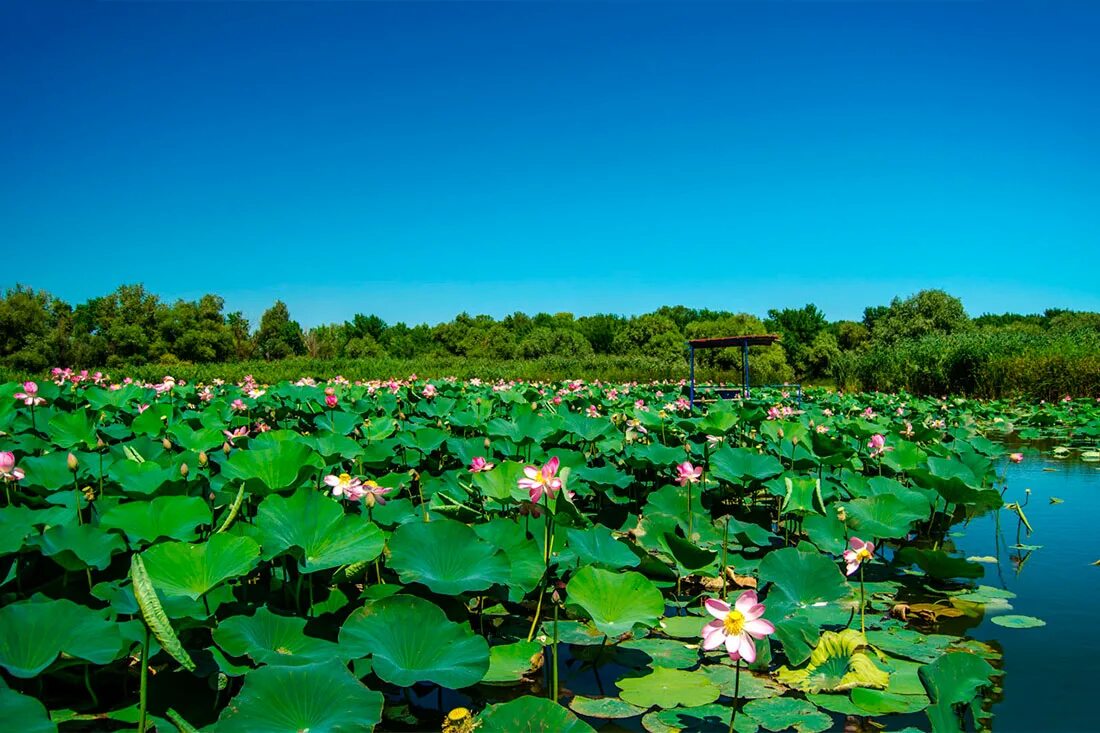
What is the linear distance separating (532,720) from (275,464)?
1412 mm

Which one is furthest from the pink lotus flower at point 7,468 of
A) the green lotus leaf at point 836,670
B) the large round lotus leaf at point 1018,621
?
the large round lotus leaf at point 1018,621

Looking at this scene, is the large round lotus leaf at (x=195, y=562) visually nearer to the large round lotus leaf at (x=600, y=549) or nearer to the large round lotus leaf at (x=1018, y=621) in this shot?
the large round lotus leaf at (x=600, y=549)

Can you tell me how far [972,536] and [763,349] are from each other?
3338cm

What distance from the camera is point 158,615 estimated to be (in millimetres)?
1110

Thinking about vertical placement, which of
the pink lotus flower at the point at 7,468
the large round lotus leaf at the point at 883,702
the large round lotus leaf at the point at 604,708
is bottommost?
the large round lotus leaf at the point at 604,708

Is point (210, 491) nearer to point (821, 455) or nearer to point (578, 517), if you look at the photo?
point (578, 517)

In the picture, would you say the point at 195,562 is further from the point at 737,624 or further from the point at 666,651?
the point at 666,651

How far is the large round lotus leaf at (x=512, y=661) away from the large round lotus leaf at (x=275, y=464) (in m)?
0.85

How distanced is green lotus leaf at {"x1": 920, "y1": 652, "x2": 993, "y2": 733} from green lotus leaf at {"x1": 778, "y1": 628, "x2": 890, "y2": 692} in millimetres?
490

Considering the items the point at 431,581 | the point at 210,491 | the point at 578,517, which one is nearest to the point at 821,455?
the point at 578,517

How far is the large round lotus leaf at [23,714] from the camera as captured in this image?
1.09m

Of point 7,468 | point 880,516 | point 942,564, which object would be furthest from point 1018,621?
point 7,468

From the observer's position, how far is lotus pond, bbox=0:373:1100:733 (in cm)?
137

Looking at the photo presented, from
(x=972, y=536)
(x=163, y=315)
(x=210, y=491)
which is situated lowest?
(x=972, y=536)
